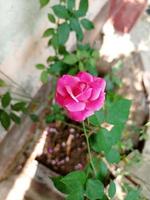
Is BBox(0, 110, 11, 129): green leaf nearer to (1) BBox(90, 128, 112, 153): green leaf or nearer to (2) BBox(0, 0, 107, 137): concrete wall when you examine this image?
(2) BBox(0, 0, 107, 137): concrete wall

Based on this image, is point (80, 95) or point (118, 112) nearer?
point (80, 95)

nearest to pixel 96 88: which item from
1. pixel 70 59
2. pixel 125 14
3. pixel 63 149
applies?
pixel 70 59

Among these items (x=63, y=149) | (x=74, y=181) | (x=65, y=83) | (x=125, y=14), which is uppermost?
(x=65, y=83)

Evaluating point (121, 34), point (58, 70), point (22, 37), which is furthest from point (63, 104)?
point (121, 34)

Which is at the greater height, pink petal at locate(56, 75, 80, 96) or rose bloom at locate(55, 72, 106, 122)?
pink petal at locate(56, 75, 80, 96)

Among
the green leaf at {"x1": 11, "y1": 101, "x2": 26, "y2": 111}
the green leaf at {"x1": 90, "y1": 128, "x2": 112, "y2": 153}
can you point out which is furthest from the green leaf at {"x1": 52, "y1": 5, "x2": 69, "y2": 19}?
the green leaf at {"x1": 90, "y1": 128, "x2": 112, "y2": 153}

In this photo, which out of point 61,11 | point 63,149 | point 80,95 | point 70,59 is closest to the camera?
point 80,95

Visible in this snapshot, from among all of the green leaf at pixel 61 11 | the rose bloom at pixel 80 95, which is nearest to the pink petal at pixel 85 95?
the rose bloom at pixel 80 95

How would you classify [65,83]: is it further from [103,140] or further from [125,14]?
[125,14]
